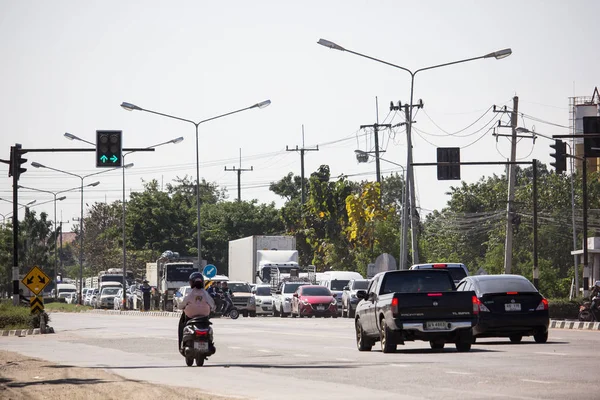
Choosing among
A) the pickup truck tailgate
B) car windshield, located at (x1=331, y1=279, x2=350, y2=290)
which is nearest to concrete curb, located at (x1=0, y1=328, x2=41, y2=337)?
the pickup truck tailgate

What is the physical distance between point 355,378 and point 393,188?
141550 mm

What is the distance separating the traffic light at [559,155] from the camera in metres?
40.5

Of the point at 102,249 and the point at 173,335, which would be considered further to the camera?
the point at 102,249

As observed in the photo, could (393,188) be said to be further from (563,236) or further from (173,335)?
(173,335)

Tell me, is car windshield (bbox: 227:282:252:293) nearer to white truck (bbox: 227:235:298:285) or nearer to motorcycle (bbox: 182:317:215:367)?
white truck (bbox: 227:235:298:285)

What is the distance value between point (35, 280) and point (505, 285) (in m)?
18.4

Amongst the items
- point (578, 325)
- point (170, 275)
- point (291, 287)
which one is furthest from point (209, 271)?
point (578, 325)

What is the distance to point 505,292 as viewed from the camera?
2714 cm

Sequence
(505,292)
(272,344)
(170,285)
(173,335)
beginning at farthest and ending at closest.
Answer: (170,285) → (173,335) → (272,344) → (505,292)

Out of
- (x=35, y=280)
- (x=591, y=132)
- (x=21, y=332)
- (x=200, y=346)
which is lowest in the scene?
(x=21, y=332)

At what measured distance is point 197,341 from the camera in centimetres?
2091

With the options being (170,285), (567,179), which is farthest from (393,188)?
(170,285)

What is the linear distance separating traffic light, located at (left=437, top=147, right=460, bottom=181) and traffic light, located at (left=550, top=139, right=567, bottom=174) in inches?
173

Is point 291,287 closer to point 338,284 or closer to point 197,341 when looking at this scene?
point 338,284
